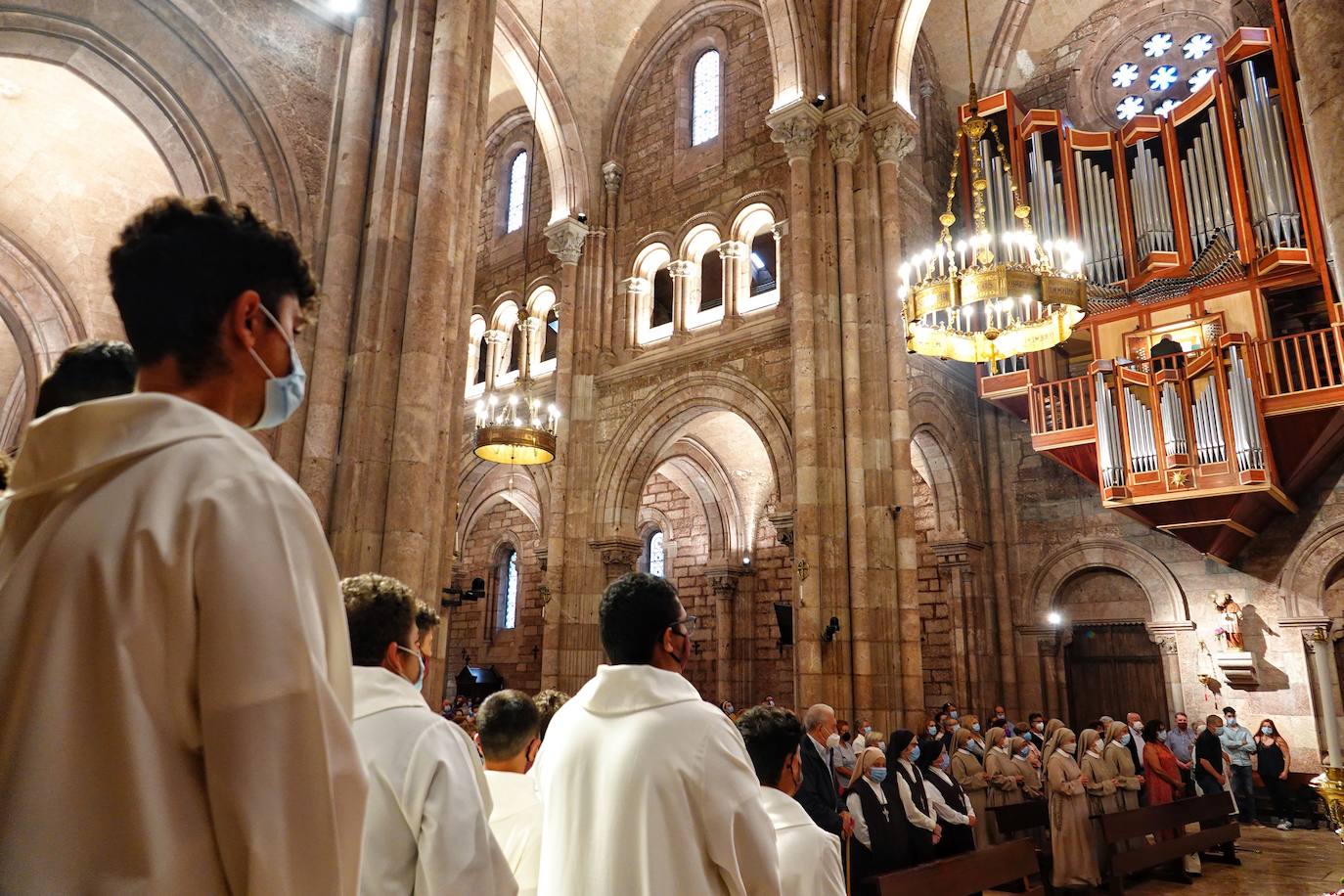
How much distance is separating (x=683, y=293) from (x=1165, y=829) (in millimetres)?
11002

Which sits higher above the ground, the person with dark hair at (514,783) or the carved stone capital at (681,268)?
the carved stone capital at (681,268)

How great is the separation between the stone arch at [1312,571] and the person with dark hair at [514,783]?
45.9 ft

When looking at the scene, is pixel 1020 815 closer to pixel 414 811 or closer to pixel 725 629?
pixel 414 811

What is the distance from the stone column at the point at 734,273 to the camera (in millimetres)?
15188

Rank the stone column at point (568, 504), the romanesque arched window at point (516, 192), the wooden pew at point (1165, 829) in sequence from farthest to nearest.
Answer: the romanesque arched window at point (516, 192) → the stone column at point (568, 504) → the wooden pew at point (1165, 829)

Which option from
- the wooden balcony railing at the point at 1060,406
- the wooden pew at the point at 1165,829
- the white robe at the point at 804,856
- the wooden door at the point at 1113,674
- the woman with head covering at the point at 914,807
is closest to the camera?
the white robe at the point at 804,856

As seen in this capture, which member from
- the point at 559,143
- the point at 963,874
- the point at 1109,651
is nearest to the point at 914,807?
the point at 963,874

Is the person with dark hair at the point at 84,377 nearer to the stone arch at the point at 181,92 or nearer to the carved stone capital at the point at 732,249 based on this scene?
the stone arch at the point at 181,92

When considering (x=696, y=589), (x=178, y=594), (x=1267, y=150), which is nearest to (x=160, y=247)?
(x=178, y=594)

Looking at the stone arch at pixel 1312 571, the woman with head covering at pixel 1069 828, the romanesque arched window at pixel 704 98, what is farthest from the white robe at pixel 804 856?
the romanesque arched window at pixel 704 98

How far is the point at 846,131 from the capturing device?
44.6 ft

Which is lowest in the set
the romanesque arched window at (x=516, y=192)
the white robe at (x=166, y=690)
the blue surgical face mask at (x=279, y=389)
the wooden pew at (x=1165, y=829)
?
the wooden pew at (x=1165, y=829)

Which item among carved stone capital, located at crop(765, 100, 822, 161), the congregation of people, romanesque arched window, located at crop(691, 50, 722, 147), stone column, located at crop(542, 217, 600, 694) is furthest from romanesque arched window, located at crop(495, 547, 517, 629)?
the congregation of people

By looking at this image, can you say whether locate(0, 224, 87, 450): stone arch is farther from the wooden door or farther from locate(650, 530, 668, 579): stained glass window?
the wooden door
